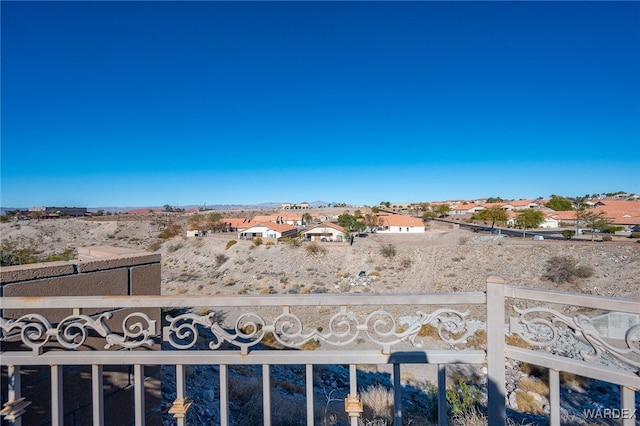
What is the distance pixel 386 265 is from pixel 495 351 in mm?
23499

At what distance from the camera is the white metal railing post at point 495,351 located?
182 centimetres

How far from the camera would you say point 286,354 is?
189cm

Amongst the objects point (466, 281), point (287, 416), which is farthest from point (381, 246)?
point (287, 416)

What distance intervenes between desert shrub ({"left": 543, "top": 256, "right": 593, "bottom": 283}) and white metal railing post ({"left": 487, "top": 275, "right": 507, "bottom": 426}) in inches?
856

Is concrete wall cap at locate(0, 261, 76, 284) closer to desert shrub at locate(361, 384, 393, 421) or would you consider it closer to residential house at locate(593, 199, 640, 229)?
desert shrub at locate(361, 384, 393, 421)

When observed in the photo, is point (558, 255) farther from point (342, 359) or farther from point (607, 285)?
point (342, 359)

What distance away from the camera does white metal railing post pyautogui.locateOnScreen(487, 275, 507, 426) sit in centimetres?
182

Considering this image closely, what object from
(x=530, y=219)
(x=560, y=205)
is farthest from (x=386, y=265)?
(x=560, y=205)

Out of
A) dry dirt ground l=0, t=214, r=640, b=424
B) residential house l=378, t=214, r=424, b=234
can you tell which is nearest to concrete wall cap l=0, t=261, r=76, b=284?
dry dirt ground l=0, t=214, r=640, b=424

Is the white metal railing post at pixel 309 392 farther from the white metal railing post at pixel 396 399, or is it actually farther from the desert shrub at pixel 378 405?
the desert shrub at pixel 378 405

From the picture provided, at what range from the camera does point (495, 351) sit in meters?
1.85

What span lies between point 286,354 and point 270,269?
2416cm

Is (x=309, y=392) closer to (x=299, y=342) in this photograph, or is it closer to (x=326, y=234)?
(x=299, y=342)

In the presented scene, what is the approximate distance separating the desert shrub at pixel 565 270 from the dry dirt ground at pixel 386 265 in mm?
375
